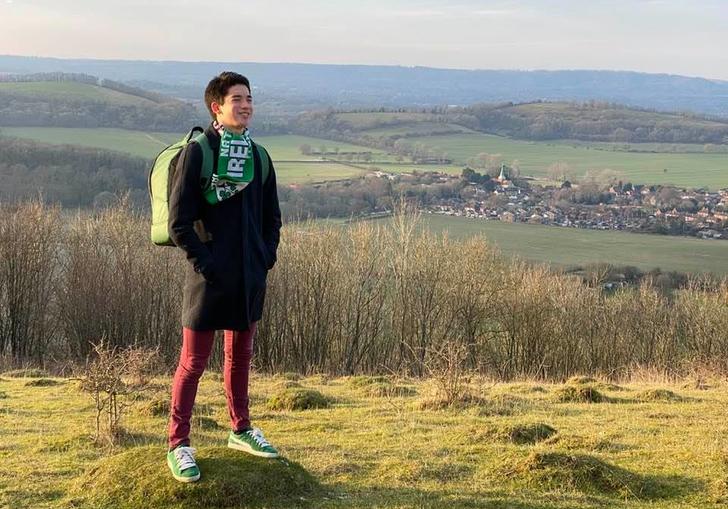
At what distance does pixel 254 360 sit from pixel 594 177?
66016mm

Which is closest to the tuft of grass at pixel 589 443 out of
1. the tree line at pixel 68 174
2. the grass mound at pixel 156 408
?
the grass mound at pixel 156 408

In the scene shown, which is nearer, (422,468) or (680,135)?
(422,468)

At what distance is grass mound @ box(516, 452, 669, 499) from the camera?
5988 mm

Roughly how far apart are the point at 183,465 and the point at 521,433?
12.5 feet

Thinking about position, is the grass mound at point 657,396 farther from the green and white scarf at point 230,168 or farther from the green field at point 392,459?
the green and white scarf at point 230,168

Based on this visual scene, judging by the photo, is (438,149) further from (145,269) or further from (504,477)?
(504,477)

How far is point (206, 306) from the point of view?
5.41 m

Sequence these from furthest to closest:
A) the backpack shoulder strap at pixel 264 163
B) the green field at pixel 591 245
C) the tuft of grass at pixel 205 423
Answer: the green field at pixel 591 245 → the tuft of grass at pixel 205 423 → the backpack shoulder strap at pixel 264 163

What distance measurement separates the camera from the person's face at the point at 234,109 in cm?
545

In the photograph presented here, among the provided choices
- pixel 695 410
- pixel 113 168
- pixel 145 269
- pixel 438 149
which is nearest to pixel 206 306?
pixel 695 410

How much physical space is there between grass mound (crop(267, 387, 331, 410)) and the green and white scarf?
5786mm

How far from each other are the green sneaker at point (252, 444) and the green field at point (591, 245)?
125ft

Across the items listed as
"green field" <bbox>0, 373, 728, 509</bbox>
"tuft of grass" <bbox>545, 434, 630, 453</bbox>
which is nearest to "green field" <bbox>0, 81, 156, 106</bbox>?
"green field" <bbox>0, 373, 728, 509</bbox>

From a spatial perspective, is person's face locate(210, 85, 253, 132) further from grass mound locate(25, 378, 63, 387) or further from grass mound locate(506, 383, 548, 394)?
grass mound locate(25, 378, 63, 387)
